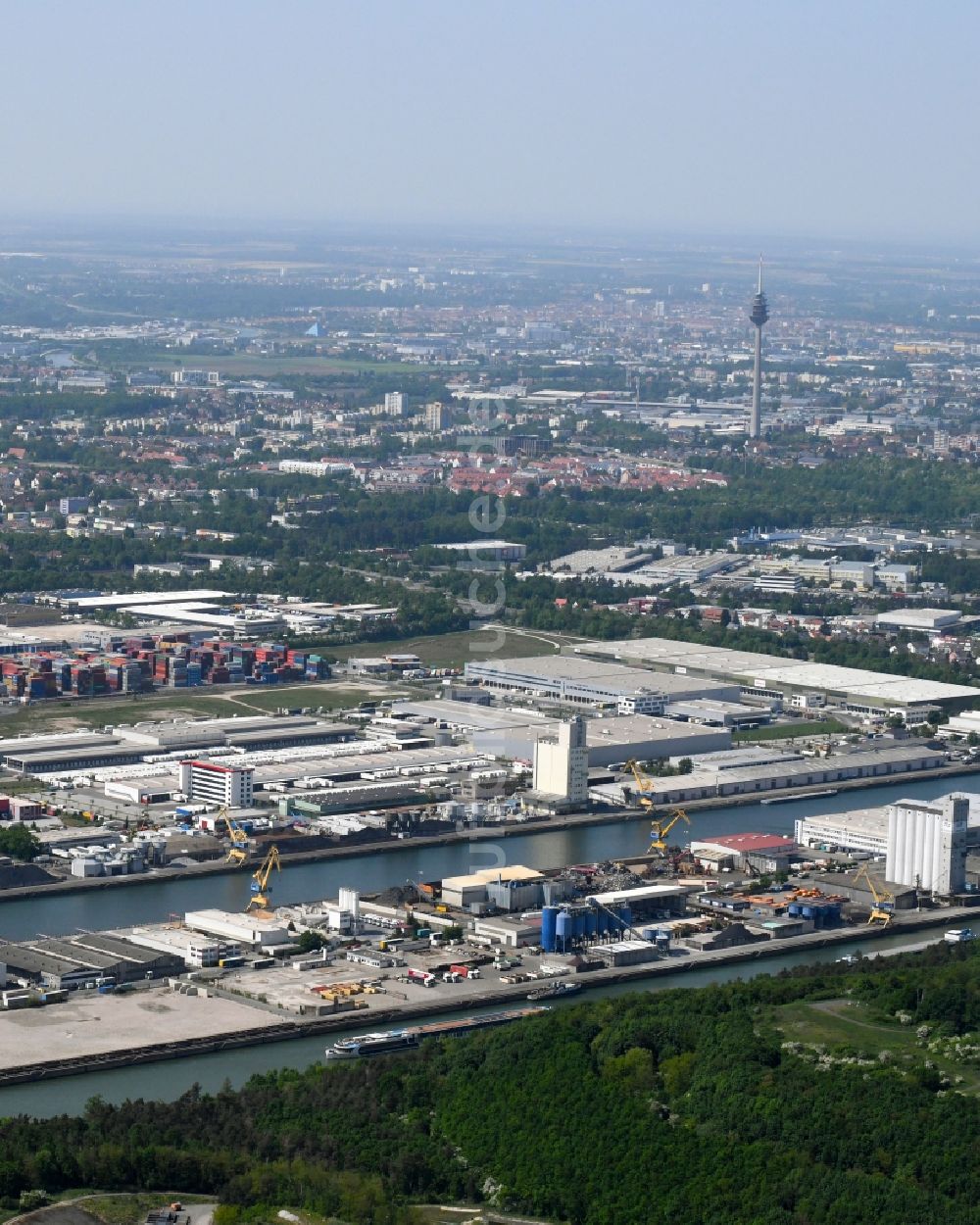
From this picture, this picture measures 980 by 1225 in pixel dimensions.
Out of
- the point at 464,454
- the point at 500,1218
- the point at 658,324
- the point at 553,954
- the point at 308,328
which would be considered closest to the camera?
the point at 500,1218

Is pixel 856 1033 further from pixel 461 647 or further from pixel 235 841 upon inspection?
pixel 461 647

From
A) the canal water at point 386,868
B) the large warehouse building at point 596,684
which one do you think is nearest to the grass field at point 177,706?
the large warehouse building at point 596,684

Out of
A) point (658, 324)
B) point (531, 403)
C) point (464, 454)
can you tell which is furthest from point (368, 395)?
point (658, 324)

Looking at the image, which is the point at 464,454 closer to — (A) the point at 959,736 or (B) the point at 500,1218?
(A) the point at 959,736

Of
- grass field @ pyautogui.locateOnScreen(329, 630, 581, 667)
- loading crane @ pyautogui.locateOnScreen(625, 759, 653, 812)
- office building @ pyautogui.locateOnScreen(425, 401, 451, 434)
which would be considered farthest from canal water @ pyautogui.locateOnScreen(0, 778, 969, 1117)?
office building @ pyautogui.locateOnScreen(425, 401, 451, 434)

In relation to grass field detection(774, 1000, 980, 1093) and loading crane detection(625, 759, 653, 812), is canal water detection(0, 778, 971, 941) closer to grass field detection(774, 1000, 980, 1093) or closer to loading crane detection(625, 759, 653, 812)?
loading crane detection(625, 759, 653, 812)

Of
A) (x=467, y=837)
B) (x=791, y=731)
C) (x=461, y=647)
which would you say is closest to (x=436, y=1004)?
(x=467, y=837)

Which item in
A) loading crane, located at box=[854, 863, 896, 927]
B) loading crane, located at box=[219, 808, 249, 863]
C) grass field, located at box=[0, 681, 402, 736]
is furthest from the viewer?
grass field, located at box=[0, 681, 402, 736]

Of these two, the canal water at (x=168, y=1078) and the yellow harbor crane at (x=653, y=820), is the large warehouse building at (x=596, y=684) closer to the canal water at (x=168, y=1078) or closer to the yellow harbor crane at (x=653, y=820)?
the yellow harbor crane at (x=653, y=820)
